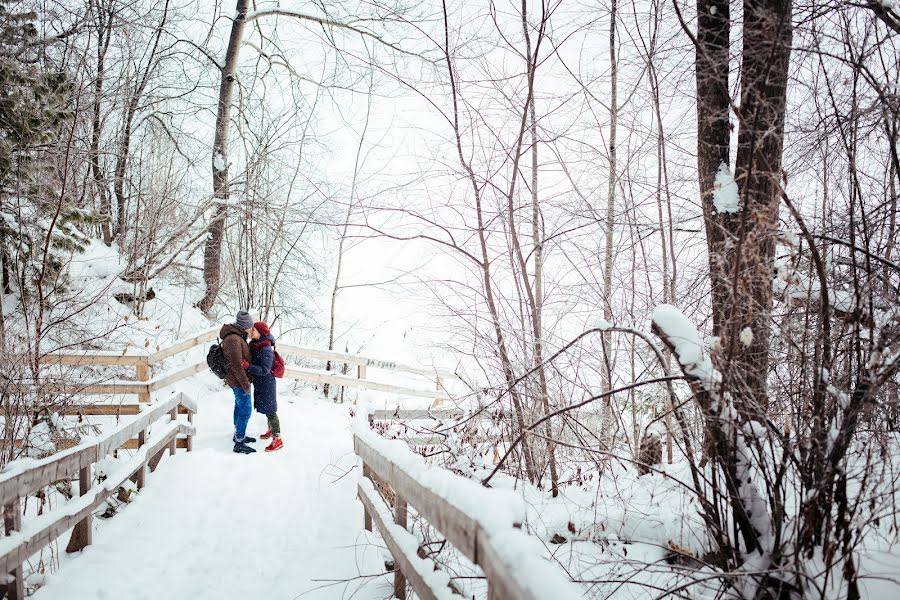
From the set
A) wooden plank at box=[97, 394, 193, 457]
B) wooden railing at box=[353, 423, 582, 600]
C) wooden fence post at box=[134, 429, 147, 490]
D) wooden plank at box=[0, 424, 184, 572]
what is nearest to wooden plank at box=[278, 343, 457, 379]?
wooden plank at box=[97, 394, 193, 457]

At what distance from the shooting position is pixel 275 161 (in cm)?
1545

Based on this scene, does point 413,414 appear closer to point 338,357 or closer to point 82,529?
point 82,529

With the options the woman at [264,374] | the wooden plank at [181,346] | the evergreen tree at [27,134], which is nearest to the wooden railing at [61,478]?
the woman at [264,374]

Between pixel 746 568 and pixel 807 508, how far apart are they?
1.20 ft

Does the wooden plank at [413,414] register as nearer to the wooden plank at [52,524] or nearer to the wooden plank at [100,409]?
the wooden plank at [52,524]

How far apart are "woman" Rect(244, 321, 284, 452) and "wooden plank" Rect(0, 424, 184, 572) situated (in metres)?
2.48

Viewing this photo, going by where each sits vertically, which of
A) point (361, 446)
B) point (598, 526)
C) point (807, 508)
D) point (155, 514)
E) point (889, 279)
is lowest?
point (155, 514)

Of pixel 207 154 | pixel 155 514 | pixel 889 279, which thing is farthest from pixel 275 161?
pixel 889 279

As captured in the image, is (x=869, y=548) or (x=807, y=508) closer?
(x=807, y=508)

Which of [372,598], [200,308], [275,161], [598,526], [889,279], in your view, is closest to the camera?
[889,279]

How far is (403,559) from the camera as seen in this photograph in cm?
283

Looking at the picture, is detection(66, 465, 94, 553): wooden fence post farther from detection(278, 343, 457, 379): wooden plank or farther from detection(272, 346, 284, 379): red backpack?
detection(278, 343, 457, 379): wooden plank

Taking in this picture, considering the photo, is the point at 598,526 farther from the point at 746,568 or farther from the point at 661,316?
the point at 661,316

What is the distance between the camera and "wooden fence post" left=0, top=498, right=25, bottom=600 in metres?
2.93
